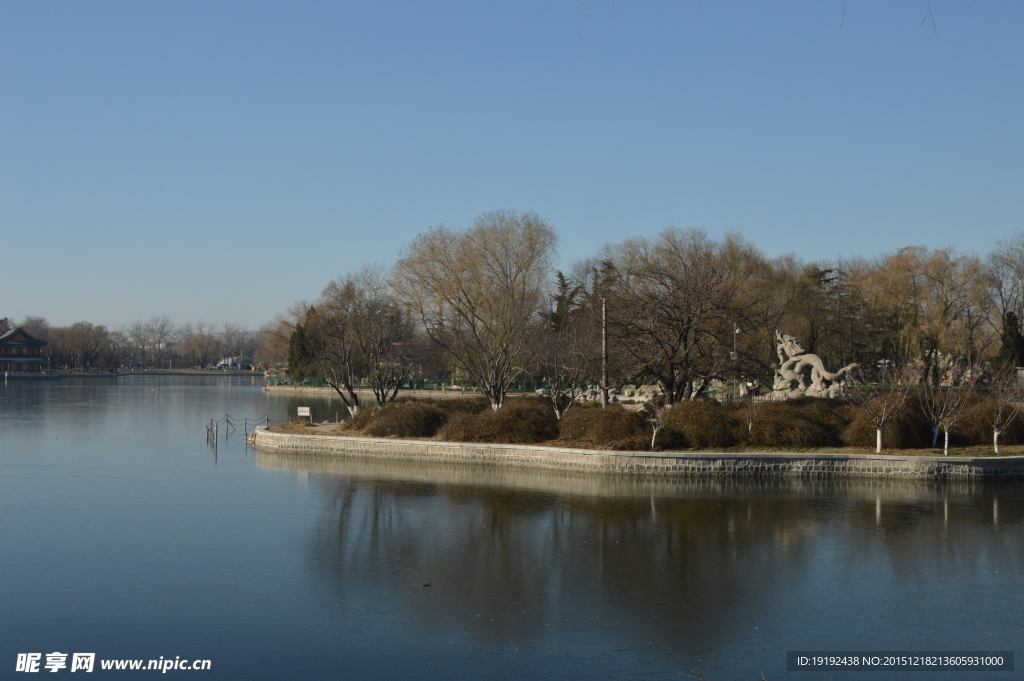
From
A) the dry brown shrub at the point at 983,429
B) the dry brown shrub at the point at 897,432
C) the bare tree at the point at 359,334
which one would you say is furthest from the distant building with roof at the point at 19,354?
the dry brown shrub at the point at 983,429

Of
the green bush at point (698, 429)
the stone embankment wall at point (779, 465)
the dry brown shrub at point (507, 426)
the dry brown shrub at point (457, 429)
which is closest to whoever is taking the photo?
the stone embankment wall at point (779, 465)

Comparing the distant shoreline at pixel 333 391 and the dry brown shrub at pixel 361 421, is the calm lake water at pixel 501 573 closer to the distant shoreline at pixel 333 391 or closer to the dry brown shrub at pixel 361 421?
the dry brown shrub at pixel 361 421

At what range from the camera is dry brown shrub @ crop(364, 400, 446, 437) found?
31.7m

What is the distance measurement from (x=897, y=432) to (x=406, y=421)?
16688 mm

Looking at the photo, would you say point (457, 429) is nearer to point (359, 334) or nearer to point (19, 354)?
point (359, 334)

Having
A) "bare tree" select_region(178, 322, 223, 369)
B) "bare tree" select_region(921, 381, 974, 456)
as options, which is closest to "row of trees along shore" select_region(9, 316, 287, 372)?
"bare tree" select_region(178, 322, 223, 369)

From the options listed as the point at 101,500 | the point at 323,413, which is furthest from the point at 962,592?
the point at 323,413

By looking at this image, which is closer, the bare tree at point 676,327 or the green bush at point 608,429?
the green bush at point 608,429

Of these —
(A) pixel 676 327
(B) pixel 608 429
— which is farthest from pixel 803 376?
(B) pixel 608 429

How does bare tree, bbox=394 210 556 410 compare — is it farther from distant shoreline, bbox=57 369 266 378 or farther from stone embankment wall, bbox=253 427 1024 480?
distant shoreline, bbox=57 369 266 378

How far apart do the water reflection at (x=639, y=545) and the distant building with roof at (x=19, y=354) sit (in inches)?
4381

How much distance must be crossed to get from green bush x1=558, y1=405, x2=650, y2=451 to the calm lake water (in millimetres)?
2351

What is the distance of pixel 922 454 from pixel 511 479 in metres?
12.6

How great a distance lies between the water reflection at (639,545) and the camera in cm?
1263
